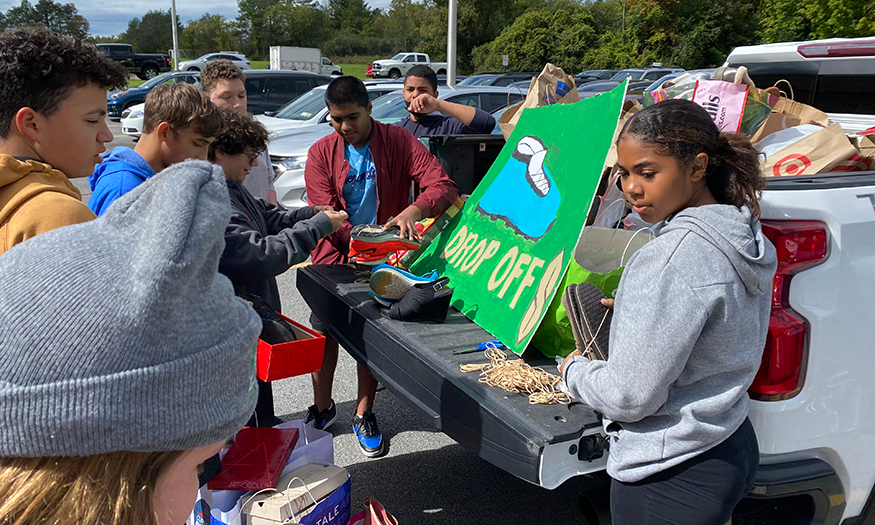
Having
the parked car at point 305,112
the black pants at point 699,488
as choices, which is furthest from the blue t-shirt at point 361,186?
the parked car at point 305,112

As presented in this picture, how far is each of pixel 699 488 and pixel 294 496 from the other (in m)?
1.39

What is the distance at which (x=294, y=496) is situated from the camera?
229cm

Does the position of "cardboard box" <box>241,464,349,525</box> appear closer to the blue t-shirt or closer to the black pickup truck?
the blue t-shirt

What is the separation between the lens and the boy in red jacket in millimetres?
3498

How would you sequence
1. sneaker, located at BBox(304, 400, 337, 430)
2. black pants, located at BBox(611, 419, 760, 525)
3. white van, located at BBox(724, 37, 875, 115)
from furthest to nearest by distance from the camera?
sneaker, located at BBox(304, 400, 337, 430) < white van, located at BBox(724, 37, 875, 115) < black pants, located at BBox(611, 419, 760, 525)

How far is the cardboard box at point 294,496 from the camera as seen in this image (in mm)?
2260

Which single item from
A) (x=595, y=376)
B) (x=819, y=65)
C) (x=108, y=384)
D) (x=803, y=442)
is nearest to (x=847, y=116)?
(x=819, y=65)

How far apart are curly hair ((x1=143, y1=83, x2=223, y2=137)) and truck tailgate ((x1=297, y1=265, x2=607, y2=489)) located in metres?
0.98

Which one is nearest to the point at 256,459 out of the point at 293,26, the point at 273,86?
the point at 273,86

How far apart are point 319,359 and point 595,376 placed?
3.74ft

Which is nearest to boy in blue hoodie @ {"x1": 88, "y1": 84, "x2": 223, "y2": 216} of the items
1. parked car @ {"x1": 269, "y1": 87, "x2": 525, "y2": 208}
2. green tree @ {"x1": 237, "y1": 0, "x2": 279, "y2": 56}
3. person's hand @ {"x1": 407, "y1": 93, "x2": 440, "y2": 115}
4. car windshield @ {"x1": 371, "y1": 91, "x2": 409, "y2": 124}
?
person's hand @ {"x1": 407, "y1": 93, "x2": 440, "y2": 115}

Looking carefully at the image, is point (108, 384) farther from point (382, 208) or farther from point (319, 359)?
point (382, 208)

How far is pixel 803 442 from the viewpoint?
1975 millimetres

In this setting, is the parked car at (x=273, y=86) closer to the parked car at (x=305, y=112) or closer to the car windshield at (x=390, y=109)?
the parked car at (x=305, y=112)
